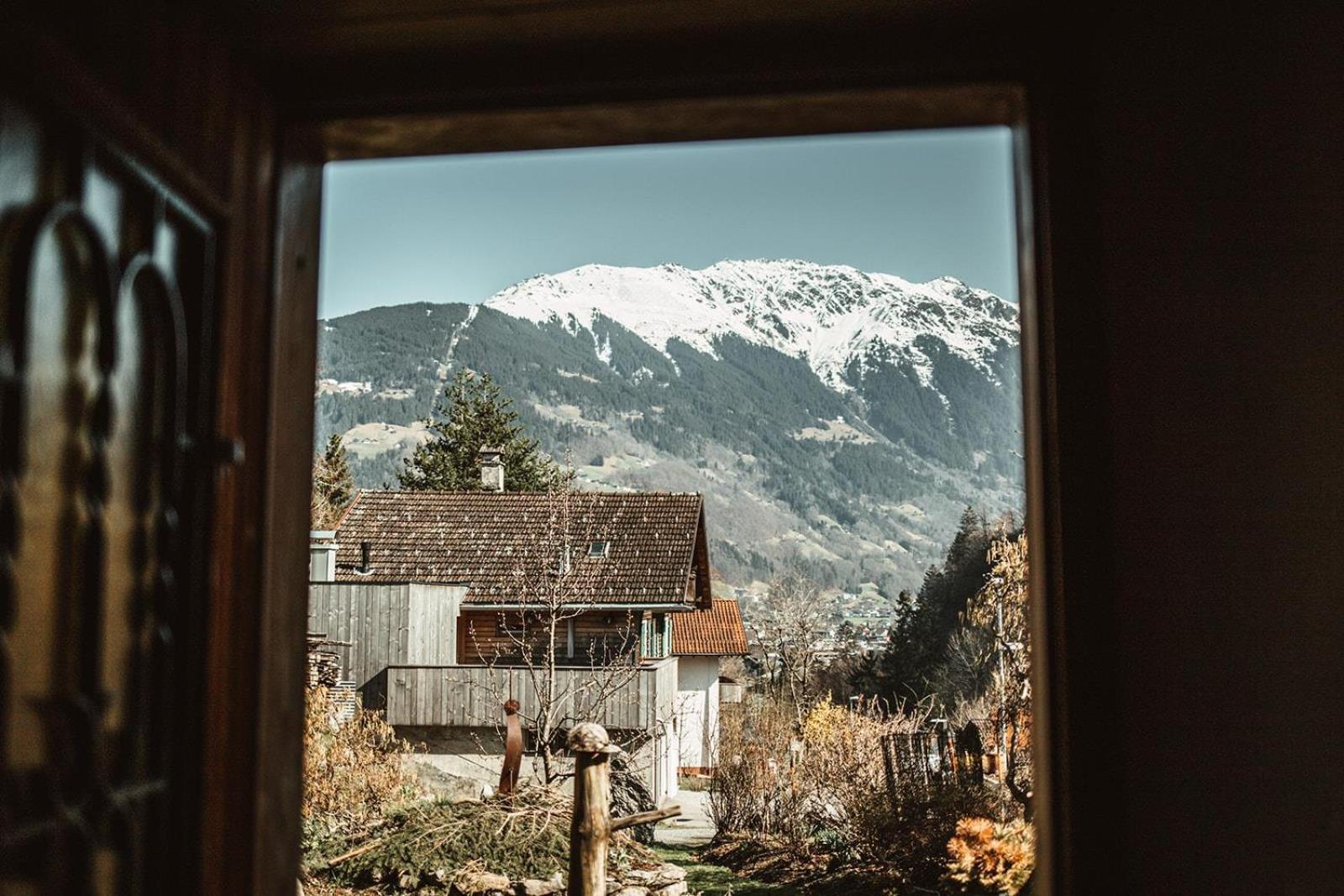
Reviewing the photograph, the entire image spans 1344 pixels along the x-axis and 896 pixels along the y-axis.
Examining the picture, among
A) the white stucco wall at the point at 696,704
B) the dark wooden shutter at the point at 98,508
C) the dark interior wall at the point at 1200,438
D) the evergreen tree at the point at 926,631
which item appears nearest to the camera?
the dark wooden shutter at the point at 98,508

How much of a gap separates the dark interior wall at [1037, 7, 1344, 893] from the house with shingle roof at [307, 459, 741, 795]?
931 centimetres

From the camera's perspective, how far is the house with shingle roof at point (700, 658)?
14.4 m

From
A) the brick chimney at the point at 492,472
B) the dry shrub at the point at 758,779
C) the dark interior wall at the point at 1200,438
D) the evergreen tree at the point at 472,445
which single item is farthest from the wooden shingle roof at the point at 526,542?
the dark interior wall at the point at 1200,438

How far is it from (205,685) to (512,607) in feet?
37.5

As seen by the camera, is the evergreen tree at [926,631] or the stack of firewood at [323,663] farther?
the evergreen tree at [926,631]

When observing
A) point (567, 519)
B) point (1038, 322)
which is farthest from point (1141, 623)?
point (567, 519)

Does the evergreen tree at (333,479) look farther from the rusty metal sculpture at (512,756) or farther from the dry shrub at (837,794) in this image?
the rusty metal sculpture at (512,756)

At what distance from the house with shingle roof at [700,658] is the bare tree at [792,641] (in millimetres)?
498

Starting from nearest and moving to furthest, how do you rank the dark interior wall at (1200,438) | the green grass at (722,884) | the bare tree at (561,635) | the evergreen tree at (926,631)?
the dark interior wall at (1200,438) → the green grass at (722,884) → the bare tree at (561,635) → the evergreen tree at (926,631)

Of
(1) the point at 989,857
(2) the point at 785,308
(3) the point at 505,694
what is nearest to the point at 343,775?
(3) the point at 505,694

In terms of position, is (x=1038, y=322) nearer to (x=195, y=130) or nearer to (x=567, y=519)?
(x=195, y=130)

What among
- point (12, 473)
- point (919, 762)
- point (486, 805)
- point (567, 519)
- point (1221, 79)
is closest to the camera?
point (12, 473)

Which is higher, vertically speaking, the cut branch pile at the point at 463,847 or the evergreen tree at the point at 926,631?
the evergreen tree at the point at 926,631

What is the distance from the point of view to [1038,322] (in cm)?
103
